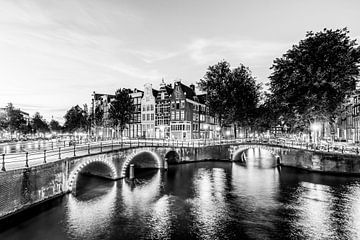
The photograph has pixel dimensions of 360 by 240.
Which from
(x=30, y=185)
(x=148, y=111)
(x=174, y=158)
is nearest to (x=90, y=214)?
(x=30, y=185)

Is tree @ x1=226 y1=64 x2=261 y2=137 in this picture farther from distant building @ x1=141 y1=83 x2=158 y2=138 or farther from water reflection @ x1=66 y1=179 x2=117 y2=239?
water reflection @ x1=66 y1=179 x2=117 y2=239

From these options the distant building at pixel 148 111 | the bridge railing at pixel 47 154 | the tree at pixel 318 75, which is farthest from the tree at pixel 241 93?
the distant building at pixel 148 111

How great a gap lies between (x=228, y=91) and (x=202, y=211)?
1469 inches

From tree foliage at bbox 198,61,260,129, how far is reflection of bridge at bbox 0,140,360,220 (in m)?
8.15

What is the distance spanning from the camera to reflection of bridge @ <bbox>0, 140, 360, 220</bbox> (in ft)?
51.2

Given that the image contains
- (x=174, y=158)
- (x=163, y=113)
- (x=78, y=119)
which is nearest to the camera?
(x=174, y=158)

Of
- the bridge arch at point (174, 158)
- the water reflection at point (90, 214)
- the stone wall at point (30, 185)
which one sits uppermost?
the stone wall at point (30, 185)

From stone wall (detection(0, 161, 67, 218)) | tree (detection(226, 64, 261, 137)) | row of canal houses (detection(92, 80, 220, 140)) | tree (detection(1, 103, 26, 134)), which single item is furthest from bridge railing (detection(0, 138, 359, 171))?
tree (detection(1, 103, 26, 134))

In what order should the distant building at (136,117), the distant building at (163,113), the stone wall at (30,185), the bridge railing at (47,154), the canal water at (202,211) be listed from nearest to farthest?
the stone wall at (30,185) → the canal water at (202,211) → the bridge railing at (47,154) → the distant building at (163,113) → the distant building at (136,117)

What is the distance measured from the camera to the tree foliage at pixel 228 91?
5186 cm

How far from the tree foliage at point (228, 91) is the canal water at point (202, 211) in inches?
980

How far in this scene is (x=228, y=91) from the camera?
5209 cm

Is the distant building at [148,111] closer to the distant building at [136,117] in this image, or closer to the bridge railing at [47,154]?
the distant building at [136,117]

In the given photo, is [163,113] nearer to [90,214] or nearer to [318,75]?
[318,75]
